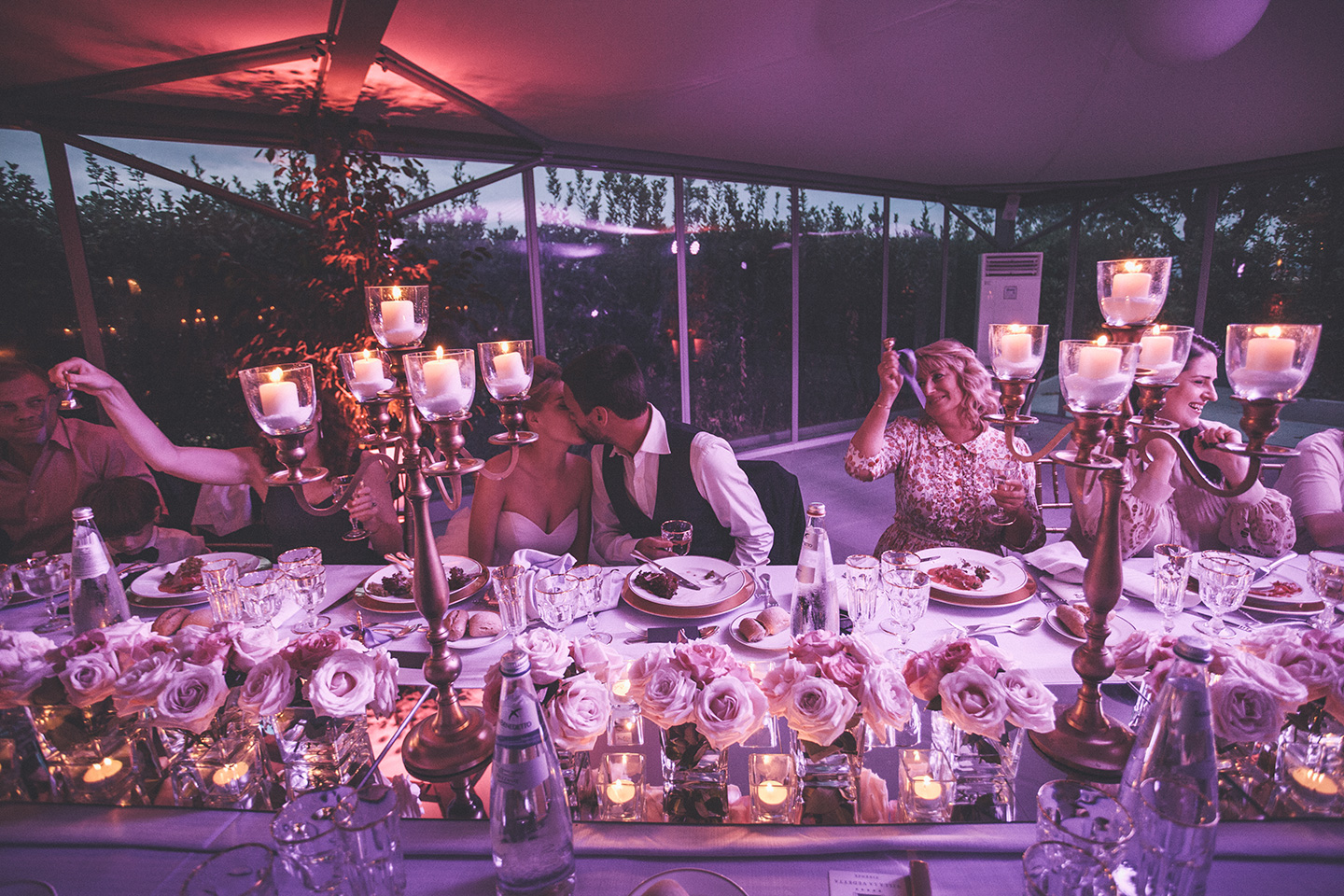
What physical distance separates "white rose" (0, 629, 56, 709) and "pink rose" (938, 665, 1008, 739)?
5.07 feet

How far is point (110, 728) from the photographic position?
3.71 ft

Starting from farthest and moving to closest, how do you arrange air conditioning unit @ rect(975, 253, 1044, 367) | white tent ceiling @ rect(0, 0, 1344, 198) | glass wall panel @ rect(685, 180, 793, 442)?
air conditioning unit @ rect(975, 253, 1044, 367) → glass wall panel @ rect(685, 180, 793, 442) → white tent ceiling @ rect(0, 0, 1344, 198)

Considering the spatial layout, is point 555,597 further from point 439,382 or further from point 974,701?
point 974,701

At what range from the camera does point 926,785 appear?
960 millimetres

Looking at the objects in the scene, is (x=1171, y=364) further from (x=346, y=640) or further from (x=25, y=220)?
(x=25, y=220)

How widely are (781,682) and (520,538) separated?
1.63 meters

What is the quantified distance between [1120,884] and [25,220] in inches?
206

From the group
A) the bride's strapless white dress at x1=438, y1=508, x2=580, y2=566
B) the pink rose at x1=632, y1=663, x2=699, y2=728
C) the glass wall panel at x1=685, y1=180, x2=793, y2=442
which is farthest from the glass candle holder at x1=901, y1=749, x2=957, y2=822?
the glass wall panel at x1=685, y1=180, x2=793, y2=442

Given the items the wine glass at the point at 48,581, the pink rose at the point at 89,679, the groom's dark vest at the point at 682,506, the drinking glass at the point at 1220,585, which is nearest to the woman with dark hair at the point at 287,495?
the wine glass at the point at 48,581

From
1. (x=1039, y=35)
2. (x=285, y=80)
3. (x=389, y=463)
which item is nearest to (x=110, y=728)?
(x=389, y=463)

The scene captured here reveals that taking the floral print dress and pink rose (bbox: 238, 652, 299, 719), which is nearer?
pink rose (bbox: 238, 652, 299, 719)

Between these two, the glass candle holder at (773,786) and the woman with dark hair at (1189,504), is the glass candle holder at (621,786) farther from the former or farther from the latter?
the woman with dark hair at (1189,504)

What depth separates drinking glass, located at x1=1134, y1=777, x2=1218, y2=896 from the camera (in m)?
0.69

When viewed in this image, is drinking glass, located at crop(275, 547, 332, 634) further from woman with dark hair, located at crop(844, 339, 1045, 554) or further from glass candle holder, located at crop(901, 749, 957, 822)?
woman with dark hair, located at crop(844, 339, 1045, 554)
